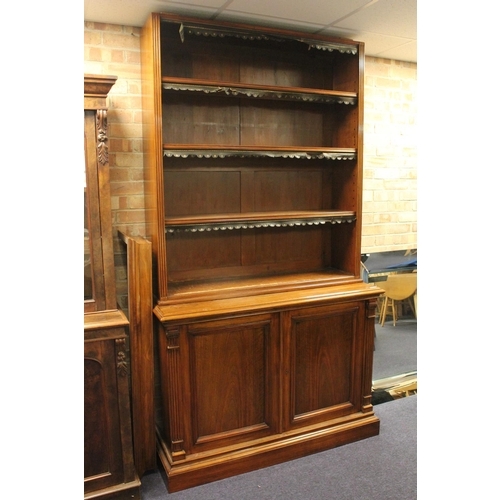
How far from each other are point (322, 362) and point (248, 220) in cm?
93

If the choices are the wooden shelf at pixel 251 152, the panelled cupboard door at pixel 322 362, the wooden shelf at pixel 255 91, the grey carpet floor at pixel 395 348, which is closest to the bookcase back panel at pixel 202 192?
the wooden shelf at pixel 251 152

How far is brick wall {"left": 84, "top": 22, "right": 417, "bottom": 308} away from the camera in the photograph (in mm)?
2525

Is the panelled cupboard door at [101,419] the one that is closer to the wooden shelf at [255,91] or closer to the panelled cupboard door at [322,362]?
the panelled cupboard door at [322,362]

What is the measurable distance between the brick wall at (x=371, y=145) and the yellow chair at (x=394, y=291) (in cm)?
23

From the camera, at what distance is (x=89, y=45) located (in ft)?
8.02

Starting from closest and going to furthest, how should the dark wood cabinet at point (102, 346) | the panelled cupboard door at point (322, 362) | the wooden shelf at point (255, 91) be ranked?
1. the dark wood cabinet at point (102, 346)
2. the wooden shelf at point (255, 91)
3. the panelled cupboard door at point (322, 362)

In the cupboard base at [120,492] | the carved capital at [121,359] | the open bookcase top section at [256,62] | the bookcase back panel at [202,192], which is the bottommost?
the cupboard base at [120,492]

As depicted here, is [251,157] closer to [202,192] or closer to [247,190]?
[247,190]

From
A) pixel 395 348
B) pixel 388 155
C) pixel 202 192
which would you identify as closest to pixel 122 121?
pixel 202 192

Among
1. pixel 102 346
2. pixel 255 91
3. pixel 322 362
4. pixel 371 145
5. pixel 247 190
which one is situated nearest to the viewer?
pixel 102 346

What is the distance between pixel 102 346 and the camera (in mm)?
2160

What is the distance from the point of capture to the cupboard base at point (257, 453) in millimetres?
2379
